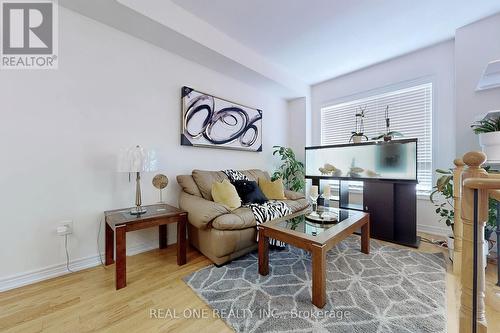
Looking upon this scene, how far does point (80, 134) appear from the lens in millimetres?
1838

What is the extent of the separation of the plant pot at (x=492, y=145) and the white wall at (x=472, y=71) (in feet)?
1.69

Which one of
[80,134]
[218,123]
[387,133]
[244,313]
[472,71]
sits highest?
[472,71]

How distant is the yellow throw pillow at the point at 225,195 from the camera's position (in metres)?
2.23

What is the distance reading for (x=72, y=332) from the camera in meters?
1.15

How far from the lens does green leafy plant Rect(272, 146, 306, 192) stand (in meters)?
3.65

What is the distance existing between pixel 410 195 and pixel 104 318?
10.2 ft

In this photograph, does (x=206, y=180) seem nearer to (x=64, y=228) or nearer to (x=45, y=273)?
(x=64, y=228)

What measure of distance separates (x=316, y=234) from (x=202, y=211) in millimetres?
1020

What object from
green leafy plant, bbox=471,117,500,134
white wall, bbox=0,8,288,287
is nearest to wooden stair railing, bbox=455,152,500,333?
green leafy plant, bbox=471,117,500,134

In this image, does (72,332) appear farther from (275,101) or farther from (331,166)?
(275,101)

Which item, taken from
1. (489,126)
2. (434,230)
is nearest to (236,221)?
(489,126)

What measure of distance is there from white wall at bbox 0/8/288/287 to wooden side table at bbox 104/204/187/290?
0.55ft

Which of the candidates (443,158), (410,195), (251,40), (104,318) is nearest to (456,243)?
(410,195)

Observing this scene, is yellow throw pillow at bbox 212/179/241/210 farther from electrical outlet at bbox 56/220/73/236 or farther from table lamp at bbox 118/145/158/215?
electrical outlet at bbox 56/220/73/236
